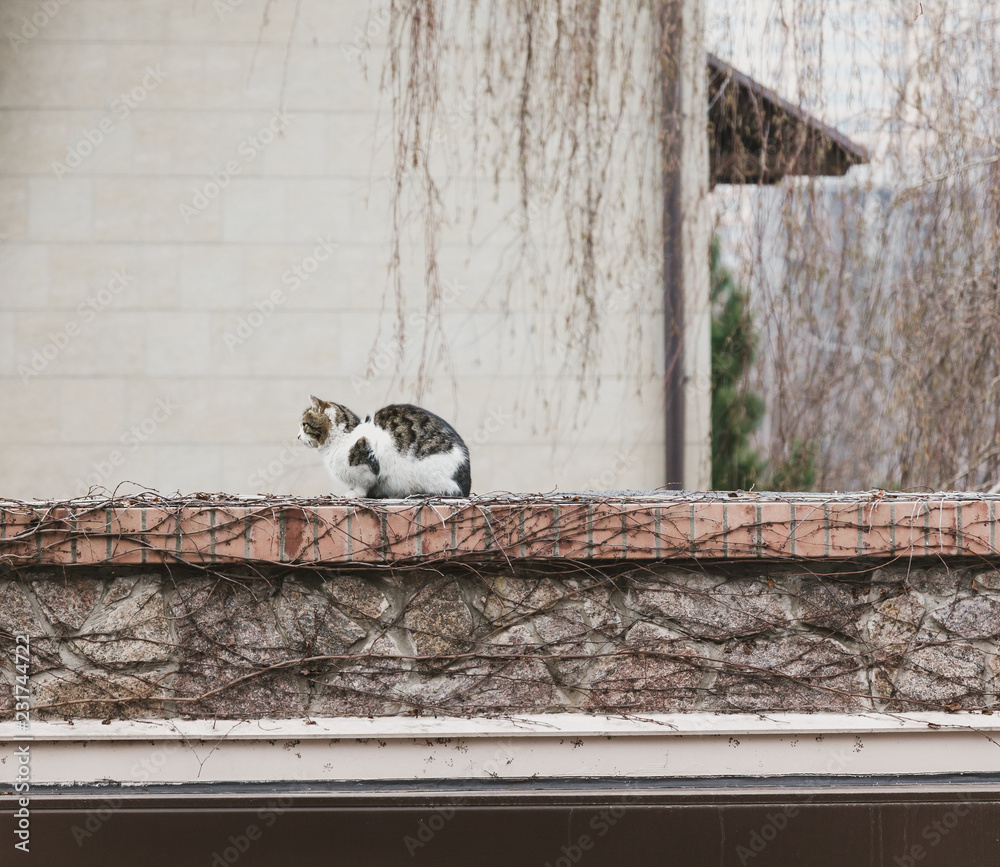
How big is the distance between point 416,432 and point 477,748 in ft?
2.93

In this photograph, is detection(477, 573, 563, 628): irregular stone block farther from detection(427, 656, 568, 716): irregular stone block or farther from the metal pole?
the metal pole

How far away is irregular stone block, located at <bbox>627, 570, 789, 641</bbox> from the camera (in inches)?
83.2

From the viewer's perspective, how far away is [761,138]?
3.85 metres

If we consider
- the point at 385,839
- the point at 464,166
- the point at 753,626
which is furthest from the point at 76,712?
the point at 464,166

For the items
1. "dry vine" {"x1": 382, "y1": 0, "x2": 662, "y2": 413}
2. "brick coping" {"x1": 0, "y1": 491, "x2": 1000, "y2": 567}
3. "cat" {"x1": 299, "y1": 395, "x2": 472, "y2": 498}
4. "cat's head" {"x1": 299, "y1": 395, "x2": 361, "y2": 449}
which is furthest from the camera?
"dry vine" {"x1": 382, "y1": 0, "x2": 662, "y2": 413}

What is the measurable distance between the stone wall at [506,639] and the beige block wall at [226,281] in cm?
196

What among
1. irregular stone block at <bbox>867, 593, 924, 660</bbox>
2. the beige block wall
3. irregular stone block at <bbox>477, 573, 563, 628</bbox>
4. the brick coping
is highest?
the beige block wall

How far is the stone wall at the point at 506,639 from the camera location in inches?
82.3

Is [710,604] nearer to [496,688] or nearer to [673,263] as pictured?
[496,688]

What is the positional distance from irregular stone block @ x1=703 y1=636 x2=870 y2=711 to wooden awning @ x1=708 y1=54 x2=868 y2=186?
2287mm

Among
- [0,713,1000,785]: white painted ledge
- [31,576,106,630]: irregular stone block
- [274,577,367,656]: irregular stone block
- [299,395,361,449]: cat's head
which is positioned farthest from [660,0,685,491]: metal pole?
[31,576,106,630]: irregular stone block

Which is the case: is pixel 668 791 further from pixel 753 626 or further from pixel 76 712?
pixel 76 712

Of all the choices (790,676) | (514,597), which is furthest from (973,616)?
(514,597)

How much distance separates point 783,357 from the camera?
375 centimetres
